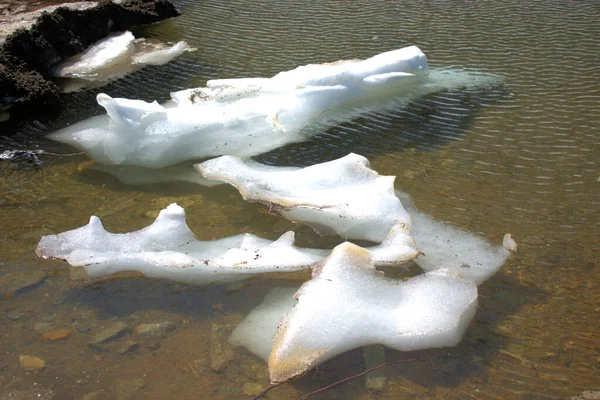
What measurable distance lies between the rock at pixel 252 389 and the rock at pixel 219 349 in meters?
0.12

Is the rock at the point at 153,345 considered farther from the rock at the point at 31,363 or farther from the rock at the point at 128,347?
the rock at the point at 31,363

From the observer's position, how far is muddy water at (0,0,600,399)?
2.05 meters

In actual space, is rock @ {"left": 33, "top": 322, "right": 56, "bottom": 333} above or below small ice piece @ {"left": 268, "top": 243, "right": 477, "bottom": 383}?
below

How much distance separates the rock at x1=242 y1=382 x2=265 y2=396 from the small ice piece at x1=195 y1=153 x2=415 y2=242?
92 cm

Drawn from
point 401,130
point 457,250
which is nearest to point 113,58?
point 401,130

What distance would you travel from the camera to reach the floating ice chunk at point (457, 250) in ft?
8.21

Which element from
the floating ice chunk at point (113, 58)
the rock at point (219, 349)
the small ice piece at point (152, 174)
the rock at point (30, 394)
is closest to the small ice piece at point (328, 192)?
the small ice piece at point (152, 174)

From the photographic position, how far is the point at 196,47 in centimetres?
536

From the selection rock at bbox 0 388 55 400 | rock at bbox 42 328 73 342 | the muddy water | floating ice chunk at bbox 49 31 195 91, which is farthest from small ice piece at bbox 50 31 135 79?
rock at bbox 0 388 55 400

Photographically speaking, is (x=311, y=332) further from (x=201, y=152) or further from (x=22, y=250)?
(x=201, y=152)

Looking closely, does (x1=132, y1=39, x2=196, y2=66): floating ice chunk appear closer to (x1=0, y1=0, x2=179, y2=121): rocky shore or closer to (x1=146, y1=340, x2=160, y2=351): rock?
(x1=0, y1=0, x2=179, y2=121): rocky shore

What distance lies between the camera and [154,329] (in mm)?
2262

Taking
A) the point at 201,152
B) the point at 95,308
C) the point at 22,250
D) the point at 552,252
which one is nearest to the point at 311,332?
the point at 95,308

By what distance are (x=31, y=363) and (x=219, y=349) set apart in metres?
0.67
